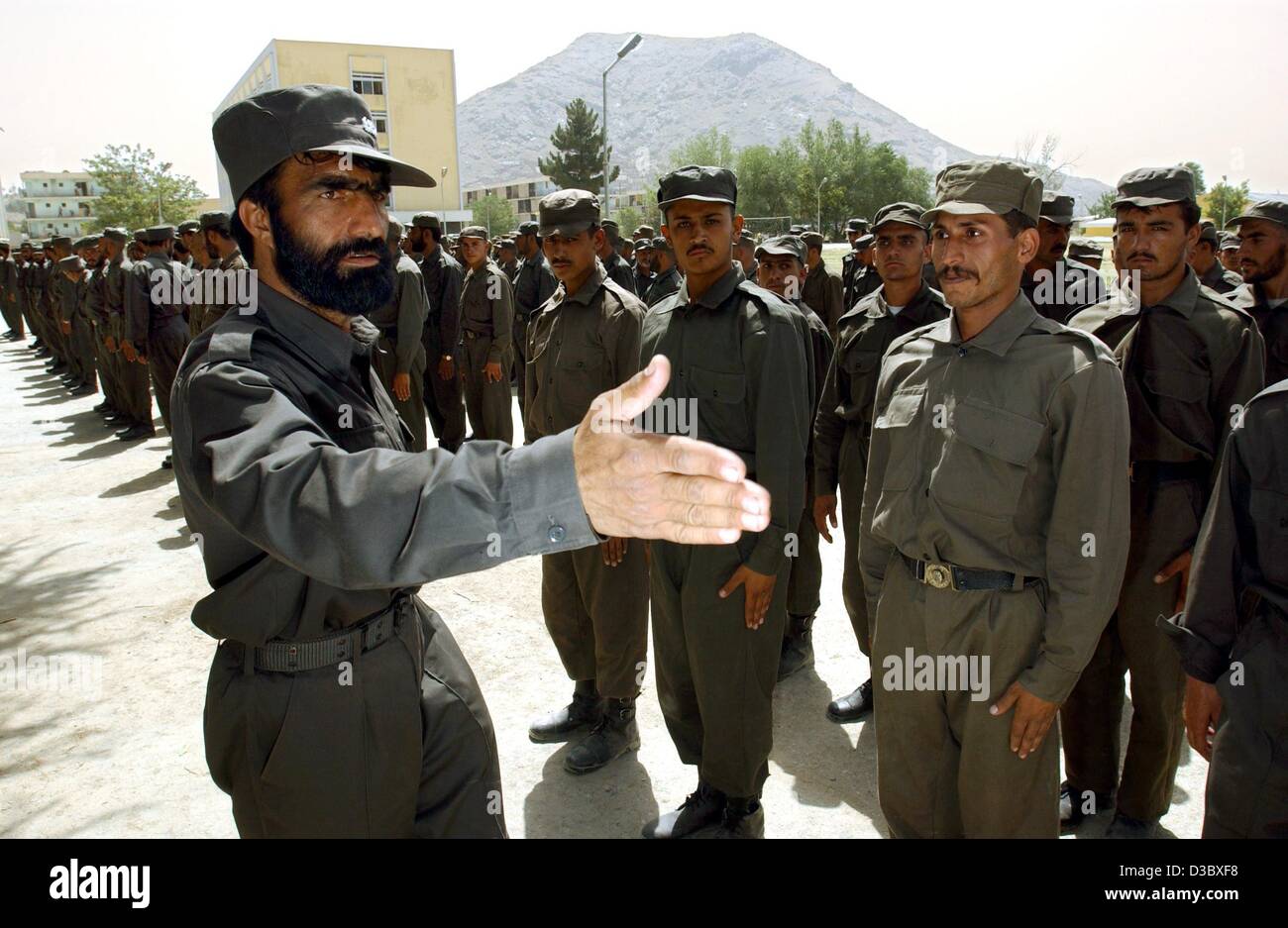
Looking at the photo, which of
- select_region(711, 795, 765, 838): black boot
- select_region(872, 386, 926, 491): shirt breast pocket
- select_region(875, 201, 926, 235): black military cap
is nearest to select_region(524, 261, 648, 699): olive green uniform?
select_region(711, 795, 765, 838): black boot

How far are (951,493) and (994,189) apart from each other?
0.93 meters

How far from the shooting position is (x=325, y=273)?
192 cm

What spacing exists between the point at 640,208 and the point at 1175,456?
8309 cm

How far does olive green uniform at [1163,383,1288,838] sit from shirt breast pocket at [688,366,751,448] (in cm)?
153

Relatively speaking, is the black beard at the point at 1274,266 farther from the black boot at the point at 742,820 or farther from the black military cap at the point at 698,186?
the black boot at the point at 742,820

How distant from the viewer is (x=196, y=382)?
148 cm

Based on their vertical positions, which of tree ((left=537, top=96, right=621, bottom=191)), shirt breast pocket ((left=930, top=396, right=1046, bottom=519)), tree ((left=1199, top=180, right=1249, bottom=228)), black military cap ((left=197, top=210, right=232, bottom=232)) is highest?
tree ((left=537, top=96, right=621, bottom=191))

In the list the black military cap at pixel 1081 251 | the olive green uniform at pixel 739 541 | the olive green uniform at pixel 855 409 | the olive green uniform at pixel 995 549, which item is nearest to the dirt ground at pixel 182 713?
the olive green uniform at pixel 739 541

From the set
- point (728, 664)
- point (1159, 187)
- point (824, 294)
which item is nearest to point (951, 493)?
Result: point (728, 664)

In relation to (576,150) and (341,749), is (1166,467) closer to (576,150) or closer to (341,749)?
(341,749)

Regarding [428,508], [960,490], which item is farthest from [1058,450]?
[428,508]

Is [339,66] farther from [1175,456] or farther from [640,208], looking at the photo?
[1175,456]

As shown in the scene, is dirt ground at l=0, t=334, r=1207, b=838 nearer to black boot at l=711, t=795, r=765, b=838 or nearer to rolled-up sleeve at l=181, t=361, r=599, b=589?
black boot at l=711, t=795, r=765, b=838

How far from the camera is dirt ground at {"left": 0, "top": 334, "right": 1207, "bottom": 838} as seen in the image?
3.37m
